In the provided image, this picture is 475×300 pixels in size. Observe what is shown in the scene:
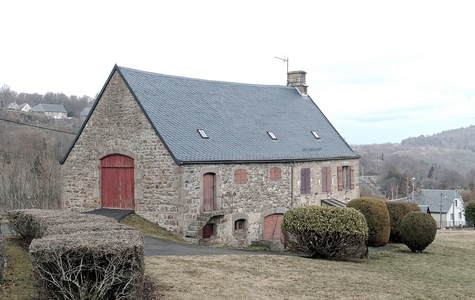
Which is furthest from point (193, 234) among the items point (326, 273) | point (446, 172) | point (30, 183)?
point (446, 172)

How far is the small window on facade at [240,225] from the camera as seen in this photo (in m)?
21.5

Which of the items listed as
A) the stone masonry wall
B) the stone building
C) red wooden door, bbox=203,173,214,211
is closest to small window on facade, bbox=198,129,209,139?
the stone building

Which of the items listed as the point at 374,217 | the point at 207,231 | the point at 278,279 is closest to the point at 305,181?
the point at 374,217

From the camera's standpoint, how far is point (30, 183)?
119 ft

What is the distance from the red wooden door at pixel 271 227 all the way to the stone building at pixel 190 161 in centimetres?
4

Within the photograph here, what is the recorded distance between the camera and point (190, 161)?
19.3 m

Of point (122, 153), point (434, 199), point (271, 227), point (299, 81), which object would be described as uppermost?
point (299, 81)

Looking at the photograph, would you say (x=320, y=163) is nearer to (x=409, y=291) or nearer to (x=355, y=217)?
(x=355, y=217)

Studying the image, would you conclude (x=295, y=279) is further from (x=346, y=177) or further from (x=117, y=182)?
(x=346, y=177)

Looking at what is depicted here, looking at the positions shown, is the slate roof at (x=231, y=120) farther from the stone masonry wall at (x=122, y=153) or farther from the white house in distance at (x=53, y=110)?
the white house in distance at (x=53, y=110)

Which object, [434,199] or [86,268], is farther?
[434,199]

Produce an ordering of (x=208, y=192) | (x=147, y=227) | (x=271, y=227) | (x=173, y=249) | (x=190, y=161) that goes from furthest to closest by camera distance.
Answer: (x=271, y=227)
(x=208, y=192)
(x=147, y=227)
(x=190, y=161)
(x=173, y=249)

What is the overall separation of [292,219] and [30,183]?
25553 millimetres

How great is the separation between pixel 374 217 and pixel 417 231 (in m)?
1.78
